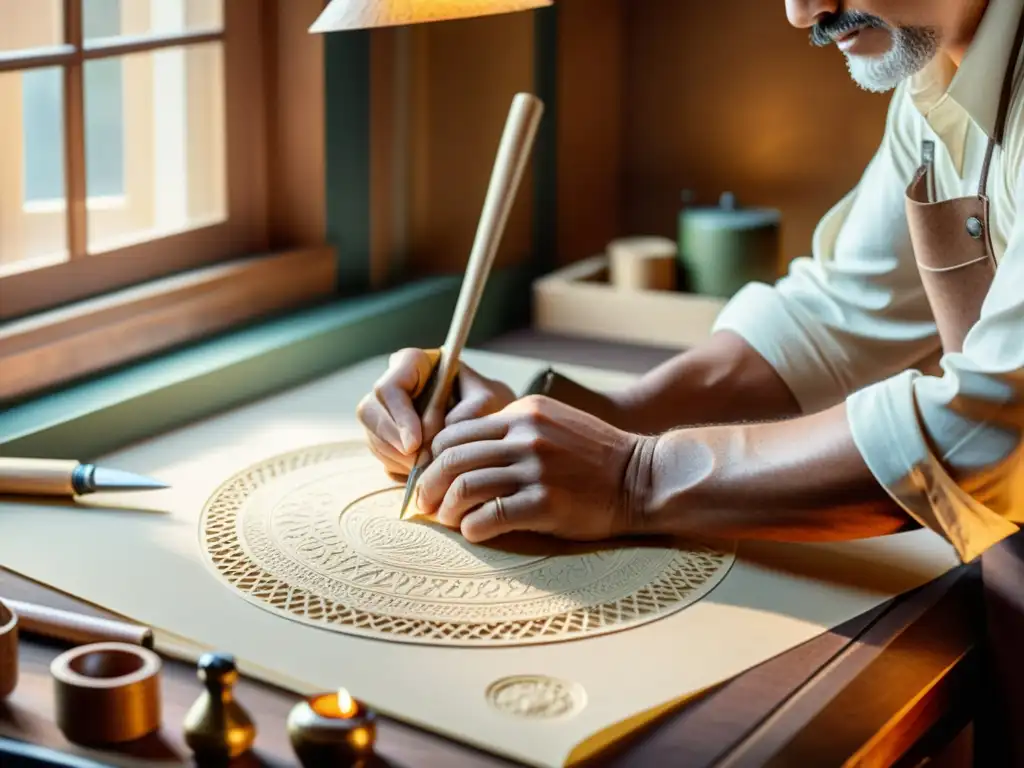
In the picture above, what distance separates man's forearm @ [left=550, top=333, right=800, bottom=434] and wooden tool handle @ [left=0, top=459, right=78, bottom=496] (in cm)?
58

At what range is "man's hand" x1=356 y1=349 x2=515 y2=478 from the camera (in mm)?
1355

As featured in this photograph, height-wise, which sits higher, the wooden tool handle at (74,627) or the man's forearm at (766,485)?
the man's forearm at (766,485)

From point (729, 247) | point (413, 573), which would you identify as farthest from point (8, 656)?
point (729, 247)

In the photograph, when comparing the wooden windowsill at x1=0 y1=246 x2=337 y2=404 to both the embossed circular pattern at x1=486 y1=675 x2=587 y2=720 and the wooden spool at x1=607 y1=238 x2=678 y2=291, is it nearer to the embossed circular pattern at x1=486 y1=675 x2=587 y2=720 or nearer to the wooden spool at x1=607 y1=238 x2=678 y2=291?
the wooden spool at x1=607 y1=238 x2=678 y2=291

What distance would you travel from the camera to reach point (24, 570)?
1.17 metres

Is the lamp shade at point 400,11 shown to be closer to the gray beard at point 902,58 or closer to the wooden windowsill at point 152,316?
the gray beard at point 902,58

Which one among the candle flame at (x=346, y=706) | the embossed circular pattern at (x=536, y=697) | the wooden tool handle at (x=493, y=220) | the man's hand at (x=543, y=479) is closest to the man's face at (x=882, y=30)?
the wooden tool handle at (x=493, y=220)

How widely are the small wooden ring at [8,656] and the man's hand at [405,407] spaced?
464 mm

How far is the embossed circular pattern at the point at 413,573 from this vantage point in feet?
3.64

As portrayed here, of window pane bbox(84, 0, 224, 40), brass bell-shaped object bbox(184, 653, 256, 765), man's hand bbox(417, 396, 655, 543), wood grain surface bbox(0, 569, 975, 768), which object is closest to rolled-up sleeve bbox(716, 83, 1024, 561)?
wood grain surface bbox(0, 569, 975, 768)

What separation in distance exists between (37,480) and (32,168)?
1.51 ft

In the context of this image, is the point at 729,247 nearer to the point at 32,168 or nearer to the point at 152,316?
the point at 152,316

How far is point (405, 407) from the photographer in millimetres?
1369

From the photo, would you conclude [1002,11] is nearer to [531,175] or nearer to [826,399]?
[826,399]
